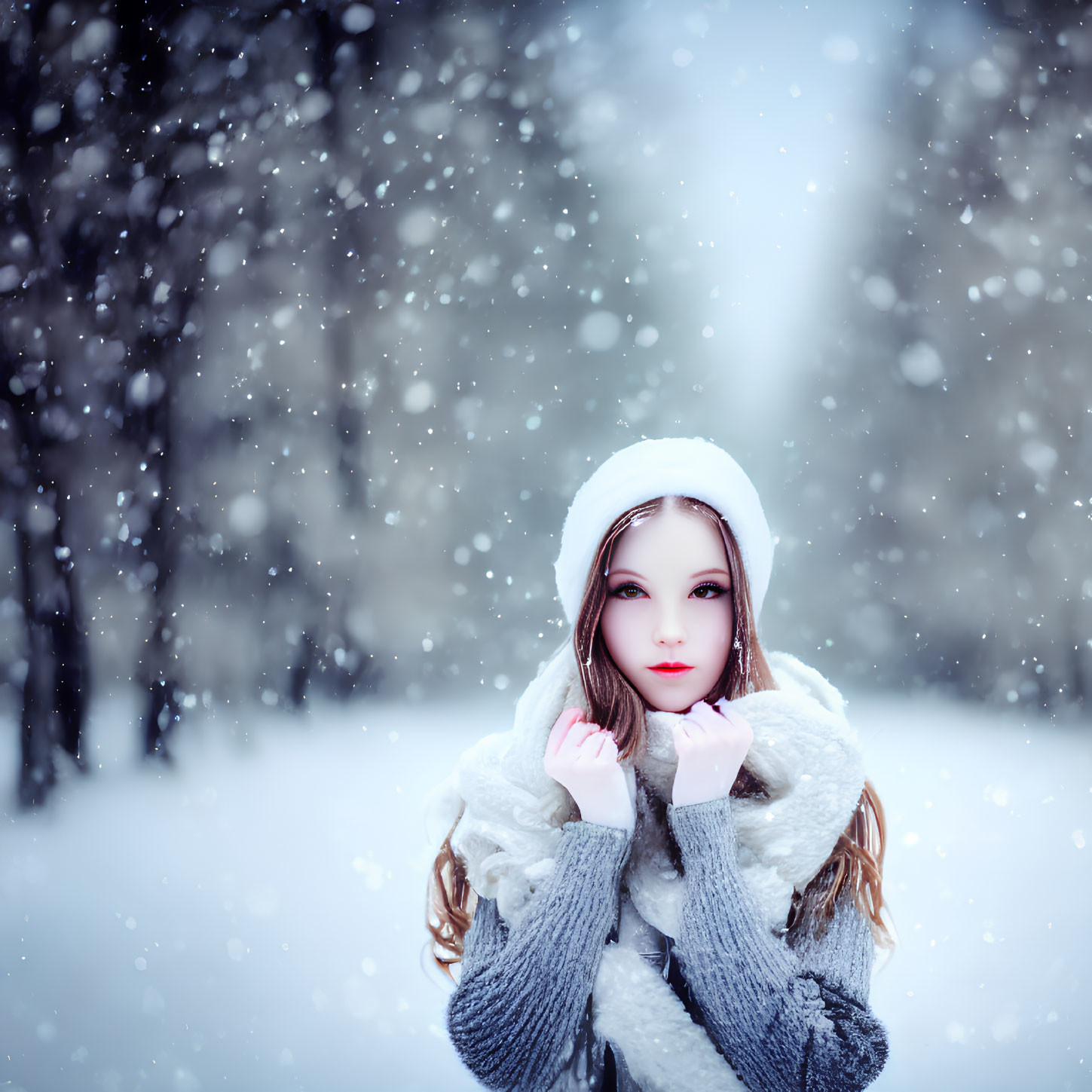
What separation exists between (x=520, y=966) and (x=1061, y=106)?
2258mm

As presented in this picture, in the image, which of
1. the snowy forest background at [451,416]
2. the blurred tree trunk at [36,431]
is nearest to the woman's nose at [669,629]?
the snowy forest background at [451,416]

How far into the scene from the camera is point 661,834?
2.69 ft

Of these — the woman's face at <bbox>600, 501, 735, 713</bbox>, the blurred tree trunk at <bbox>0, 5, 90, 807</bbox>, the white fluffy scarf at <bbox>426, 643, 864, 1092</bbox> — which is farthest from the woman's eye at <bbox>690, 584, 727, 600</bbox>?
the blurred tree trunk at <bbox>0, 5, 90, 807</bbox>

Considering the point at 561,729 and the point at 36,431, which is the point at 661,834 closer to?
the point at 561,729

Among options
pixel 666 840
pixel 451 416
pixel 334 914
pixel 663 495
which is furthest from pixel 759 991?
pixel 451 416

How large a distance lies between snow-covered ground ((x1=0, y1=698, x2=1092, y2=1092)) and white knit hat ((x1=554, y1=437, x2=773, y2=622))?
0.86 feet

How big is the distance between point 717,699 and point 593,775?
21cm

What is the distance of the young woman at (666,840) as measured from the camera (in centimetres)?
70

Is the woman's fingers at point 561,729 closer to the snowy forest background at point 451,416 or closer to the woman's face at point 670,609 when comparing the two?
the woman's face at point 670,609

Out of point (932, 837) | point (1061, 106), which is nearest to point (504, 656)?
point (932, 837)

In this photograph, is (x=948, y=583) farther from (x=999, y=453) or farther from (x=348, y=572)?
(x=348, y=572)

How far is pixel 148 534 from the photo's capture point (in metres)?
2.08

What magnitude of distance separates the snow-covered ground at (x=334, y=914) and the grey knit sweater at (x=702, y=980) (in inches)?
11.0

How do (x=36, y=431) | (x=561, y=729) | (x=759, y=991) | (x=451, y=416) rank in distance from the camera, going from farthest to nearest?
(x=451, y=416) → (x=36, y=431) → (x=561, y=729) → (x=759, y=991)
